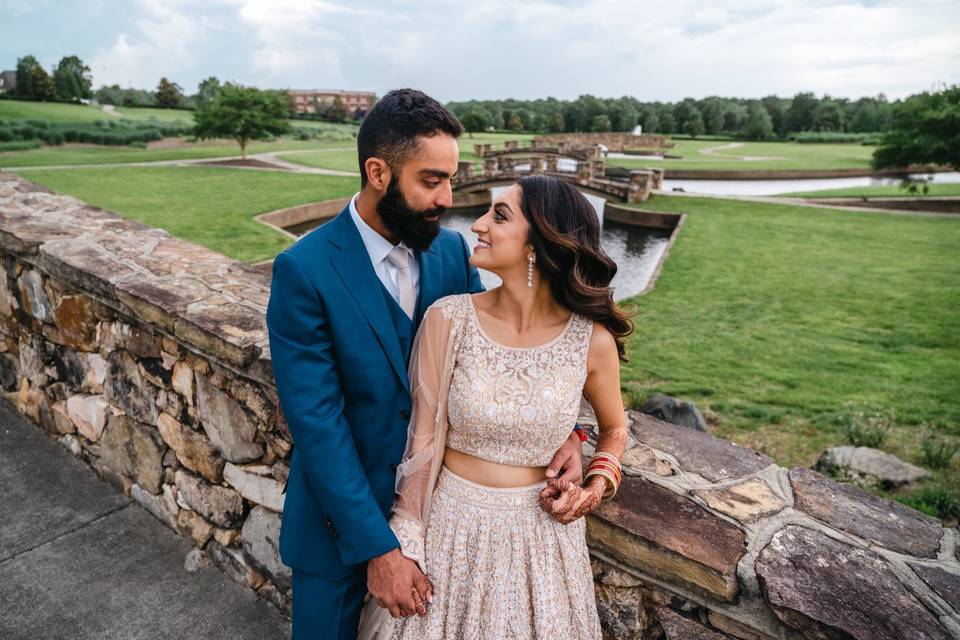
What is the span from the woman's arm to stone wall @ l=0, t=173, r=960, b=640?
0.12 m

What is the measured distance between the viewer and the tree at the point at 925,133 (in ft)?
52.7

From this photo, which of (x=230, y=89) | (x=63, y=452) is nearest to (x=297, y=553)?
(x=63, y=452)

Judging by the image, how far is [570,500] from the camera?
163 cm

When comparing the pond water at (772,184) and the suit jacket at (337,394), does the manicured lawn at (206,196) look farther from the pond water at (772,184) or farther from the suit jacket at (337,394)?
the pond water at (772,184)

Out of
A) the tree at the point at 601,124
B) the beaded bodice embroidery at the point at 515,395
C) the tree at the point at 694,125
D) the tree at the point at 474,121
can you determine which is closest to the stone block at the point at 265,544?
the beaded bodice embroidery at the point at 515,395

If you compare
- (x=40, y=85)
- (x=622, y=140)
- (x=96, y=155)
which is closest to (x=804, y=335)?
(x=96, y=155)

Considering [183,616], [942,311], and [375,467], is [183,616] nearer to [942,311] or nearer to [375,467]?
[375,467]

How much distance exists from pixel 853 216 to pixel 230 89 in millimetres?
30589

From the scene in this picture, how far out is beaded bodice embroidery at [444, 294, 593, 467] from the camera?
1.70 metres

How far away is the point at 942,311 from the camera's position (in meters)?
11.0

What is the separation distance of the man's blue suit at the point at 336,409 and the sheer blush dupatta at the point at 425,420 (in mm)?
40

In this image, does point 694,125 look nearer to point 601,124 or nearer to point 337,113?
point 601,124

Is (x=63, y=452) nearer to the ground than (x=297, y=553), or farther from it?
nearer to the ground

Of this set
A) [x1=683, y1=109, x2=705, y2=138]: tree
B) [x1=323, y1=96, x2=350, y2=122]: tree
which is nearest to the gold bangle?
[x1=683, y1=109, x2=705, y2=138]: tree
